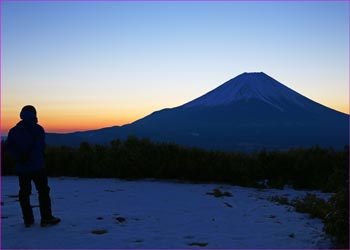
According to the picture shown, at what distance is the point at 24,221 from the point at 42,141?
3.91ft

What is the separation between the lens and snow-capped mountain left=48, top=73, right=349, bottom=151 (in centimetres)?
9400

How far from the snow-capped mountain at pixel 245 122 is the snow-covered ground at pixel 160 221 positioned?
73.6m

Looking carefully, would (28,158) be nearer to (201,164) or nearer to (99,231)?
(99,231)

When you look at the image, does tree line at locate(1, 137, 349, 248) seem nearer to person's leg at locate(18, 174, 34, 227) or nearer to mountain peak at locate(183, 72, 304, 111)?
person's leg at locate(18, 174, 34, 227)

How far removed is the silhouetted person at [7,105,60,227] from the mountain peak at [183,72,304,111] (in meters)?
114

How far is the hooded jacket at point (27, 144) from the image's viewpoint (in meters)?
6.32

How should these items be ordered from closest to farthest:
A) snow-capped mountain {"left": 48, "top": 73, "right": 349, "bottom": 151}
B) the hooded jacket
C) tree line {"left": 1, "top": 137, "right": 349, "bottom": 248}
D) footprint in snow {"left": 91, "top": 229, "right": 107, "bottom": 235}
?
footprint in snow {"left": 91, "top": 229, "right": 107, "bottom": 235} < the hooded jacket < tree line {"left": 1, "top": 137, "right": 349, "bottom": 248} < snow-capped mountain {"left": 48, "top": 73, "right": 349, "bottom": 151}

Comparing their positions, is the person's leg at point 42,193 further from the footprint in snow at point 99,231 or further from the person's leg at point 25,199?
the footprint in snow at point 99,231

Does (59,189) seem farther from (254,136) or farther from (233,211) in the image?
(254,136)

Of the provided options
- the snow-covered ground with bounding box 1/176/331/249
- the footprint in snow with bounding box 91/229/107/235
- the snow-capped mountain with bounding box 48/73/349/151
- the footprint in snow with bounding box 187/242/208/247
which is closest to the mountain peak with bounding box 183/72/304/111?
the snow-capped mountain with bounding box 48/73/349/151

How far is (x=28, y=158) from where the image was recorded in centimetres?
632

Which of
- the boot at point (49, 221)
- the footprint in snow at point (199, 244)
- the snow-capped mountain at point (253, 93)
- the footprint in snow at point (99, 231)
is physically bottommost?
the footprint in snow at point (199, 244)

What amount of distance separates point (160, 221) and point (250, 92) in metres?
122

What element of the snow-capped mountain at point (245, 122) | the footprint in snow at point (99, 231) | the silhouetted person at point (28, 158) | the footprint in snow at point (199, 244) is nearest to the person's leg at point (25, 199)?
the silhouetted person at point (28, 158)
